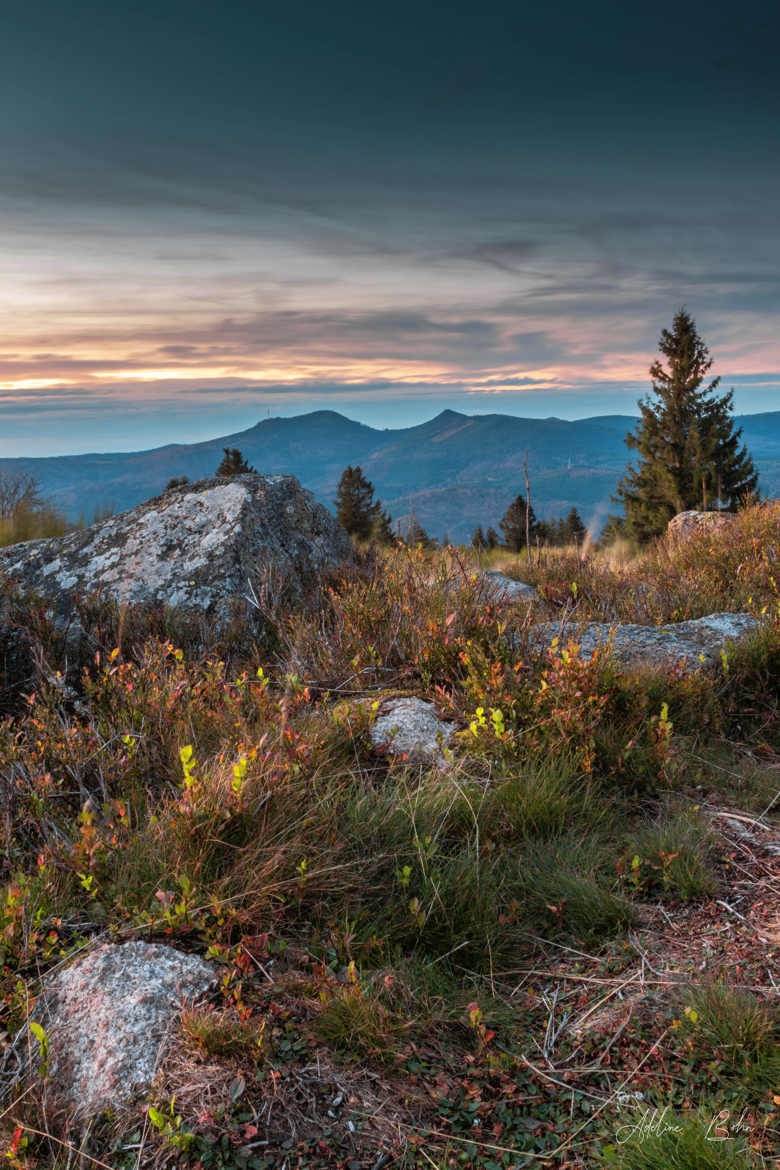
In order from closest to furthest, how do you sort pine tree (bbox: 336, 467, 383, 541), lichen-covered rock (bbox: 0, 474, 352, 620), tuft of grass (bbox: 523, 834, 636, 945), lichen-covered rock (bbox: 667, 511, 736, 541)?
1. tuft of grass (bbox: 523, 834, 636, 945)
2. lichen-covered rock (bbox: 0, 474, 352, 620)
3. lichen-covered rock (bbox: 667, 511, 736, 541)
4. pine tree (bbox: 336, 467, 383, 541)

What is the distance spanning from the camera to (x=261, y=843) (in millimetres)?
2432

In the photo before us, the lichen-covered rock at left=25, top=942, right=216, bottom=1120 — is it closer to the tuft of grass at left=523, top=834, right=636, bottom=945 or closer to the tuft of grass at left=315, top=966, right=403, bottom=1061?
the tuft of grass at left=315, top=966, right=403, bottom=1061

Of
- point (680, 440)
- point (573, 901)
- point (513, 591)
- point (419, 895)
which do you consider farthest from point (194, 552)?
point (680, 440)

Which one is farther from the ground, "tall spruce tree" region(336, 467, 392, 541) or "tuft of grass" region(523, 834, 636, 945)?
"tall spruce tree" region(336, 467, 392, 541)

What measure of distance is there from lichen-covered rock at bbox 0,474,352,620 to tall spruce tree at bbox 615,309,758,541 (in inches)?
1388

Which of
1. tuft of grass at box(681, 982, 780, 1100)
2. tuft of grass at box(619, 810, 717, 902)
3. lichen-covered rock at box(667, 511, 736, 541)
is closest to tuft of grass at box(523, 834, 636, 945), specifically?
tuft of grass at box(619, 810, 717, 902)

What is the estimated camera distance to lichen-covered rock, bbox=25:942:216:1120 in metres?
1.75

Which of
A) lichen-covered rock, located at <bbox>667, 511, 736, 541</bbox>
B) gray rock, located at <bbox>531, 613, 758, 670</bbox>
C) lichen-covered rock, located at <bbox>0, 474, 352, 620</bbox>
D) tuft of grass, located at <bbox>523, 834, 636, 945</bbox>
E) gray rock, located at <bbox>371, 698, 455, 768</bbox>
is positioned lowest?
tuft of grass, located at <bbox>523, 834, 636, 945</bbox>

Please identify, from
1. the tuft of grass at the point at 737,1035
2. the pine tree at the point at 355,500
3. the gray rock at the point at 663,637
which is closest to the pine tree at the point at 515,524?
the pine tree at the point at 355,500

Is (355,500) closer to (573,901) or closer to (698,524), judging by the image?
(698,524)

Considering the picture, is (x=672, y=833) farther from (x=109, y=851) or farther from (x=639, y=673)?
(x=109, y=851)

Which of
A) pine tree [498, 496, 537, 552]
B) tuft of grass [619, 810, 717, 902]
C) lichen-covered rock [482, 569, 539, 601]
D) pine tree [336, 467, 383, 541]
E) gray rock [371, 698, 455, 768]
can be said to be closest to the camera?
tuft of grass [619, 810, 717, 902]

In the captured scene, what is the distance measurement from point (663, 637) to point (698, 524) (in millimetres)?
6019

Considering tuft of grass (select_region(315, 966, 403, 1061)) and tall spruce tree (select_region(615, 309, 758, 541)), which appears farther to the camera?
tall spruce tree (select_region(615, 309, 758, 541))
